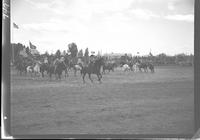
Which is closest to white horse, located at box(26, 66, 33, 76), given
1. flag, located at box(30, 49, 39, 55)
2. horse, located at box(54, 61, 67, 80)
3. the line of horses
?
the line of horses

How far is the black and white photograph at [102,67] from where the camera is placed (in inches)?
198

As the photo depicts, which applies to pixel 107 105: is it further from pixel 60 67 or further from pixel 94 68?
pixel 60 67

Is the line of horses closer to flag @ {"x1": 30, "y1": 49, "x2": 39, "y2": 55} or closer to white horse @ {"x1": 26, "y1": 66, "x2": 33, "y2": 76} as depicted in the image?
white horse @ {"x1": 26, "y1": 66, "x2": 33, "y2": 76}

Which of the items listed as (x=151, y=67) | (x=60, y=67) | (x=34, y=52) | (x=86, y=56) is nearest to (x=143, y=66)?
(x=151, y=67)

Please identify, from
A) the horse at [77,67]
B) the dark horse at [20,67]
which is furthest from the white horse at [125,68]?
the dark horse at [20,67]

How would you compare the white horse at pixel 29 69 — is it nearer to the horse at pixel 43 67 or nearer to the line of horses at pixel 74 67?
the line of horses at pixel 74 67

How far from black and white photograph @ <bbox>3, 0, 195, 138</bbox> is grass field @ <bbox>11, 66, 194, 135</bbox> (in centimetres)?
2

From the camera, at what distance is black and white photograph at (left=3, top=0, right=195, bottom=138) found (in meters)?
5.03

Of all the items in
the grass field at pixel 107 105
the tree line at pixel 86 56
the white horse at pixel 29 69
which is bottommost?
the grass field at pixel 107 105

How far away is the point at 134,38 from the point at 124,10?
1.58 feet

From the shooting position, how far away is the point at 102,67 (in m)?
5.16

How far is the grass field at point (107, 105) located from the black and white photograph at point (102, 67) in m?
0.02

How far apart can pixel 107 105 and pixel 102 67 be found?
0.63m

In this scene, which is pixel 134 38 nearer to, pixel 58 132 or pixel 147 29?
pixel 147 29
